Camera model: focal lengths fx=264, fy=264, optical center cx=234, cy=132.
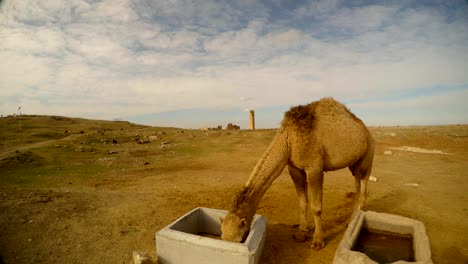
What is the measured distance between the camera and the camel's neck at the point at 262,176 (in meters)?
5.42

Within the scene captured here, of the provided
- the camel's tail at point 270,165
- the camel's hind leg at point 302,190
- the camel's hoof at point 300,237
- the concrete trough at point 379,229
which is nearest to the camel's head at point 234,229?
the camel's tail at point 270,165

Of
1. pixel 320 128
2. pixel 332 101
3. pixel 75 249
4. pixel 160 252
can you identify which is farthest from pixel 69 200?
pixel 332 101

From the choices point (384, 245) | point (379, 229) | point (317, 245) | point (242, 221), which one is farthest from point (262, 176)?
point (384, 245)

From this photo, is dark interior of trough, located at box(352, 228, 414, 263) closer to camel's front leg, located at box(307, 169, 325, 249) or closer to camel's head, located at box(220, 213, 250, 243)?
camel's front leg, located at box(307, 169, 325, 249)

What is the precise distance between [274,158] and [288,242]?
2.22 m

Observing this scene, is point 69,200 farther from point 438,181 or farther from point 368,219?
point 438,181

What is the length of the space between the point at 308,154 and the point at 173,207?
4.95 metres

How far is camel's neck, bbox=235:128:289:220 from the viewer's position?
213 inches

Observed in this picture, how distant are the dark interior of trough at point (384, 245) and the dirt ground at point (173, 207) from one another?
2.73ft

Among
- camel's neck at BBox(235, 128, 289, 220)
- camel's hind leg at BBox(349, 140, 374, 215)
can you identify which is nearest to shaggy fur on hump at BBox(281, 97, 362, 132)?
camel's neck at BBox(235, 128, 289, 220)

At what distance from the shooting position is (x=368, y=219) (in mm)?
5871

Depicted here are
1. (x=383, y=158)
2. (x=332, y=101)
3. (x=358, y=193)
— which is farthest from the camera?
(x=383, y=158)

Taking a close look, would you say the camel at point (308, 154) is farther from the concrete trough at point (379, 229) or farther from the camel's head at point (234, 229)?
the concrete trough at point (379, 229)

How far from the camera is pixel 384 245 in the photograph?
555cm
